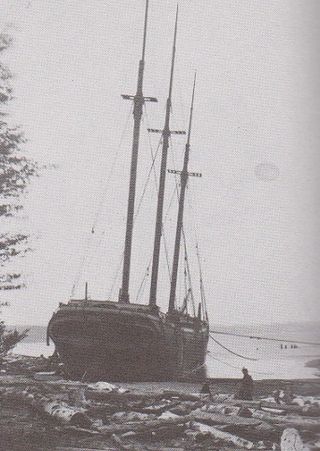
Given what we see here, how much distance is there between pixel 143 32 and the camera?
21328 millimetres

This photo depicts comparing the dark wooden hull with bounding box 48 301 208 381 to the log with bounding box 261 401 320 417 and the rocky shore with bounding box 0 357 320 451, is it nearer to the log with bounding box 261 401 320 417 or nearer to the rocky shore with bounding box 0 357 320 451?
the rocky shore with bounding box 0 357 320 451

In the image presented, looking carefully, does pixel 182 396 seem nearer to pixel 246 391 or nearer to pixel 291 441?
pixel 246 391

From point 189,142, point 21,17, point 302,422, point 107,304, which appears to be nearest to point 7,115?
point 21,17

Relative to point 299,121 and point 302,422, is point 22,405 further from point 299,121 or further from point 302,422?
point 299,121

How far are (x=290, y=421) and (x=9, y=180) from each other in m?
8.06

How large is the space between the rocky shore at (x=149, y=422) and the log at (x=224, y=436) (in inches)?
0.6

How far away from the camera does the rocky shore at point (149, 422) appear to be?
9.15m

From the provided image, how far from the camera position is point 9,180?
13977 millimetres

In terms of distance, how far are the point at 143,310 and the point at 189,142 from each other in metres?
13.8

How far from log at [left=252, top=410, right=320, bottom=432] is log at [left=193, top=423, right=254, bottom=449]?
2.63 feet

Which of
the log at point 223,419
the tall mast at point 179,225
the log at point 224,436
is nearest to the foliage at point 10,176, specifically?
the log at point 223,419

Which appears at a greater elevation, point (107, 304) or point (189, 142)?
point (189, 142)

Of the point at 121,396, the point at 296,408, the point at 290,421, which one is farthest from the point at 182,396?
the point at 290,421

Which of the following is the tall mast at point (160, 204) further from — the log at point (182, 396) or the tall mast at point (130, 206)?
the log at point (182, 396)
